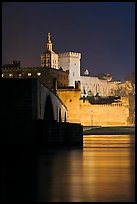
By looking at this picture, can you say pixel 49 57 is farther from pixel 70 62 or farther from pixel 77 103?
pixel 77 103

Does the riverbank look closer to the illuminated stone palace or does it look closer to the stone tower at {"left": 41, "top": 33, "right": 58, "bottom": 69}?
the illuminated stone palace

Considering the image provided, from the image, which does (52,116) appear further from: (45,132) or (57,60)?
(57,60)

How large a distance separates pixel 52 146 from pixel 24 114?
186 cm

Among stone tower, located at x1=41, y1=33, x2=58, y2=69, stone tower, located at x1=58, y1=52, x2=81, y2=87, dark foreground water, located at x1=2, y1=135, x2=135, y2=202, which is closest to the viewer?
dark foreground water, located at x1=2, y1=135, x2=135, y2=202

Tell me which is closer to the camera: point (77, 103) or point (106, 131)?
point (106, 131)

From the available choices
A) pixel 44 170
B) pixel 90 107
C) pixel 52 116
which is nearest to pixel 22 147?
pixel 44 170

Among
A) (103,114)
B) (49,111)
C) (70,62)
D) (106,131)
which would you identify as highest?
(70,62)

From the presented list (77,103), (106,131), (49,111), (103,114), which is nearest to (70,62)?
(103,114)

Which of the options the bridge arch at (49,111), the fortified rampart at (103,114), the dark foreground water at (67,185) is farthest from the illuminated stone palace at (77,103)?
the dark foreground water at (67,185)

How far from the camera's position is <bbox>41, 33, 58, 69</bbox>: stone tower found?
11294 centimetres

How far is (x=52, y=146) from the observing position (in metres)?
23.1

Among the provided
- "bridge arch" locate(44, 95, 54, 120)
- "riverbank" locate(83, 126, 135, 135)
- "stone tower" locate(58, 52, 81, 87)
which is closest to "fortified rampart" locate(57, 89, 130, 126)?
"riverbank" locate(83, 126, 135, 135)

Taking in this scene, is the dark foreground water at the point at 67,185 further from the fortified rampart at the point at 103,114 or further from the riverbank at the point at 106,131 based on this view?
the fortified rampart at the point at 103,114

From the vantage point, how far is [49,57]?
114 meters
